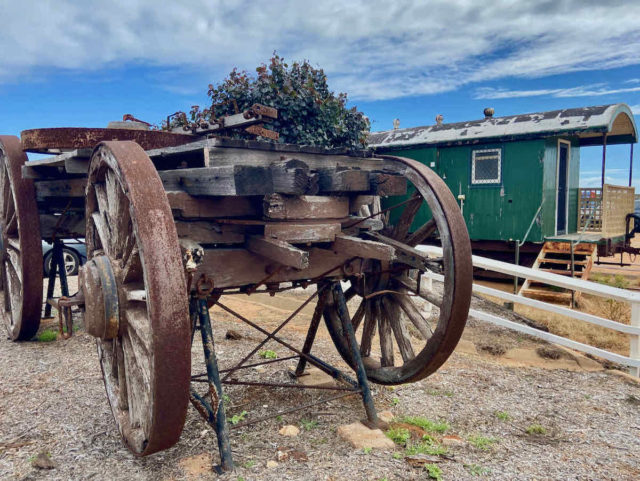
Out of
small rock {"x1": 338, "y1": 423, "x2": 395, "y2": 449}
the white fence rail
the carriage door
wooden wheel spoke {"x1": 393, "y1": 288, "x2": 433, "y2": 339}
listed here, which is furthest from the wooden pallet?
small rock {"x1": 338, "y1": 423, "x2": 395, "y2": 449}

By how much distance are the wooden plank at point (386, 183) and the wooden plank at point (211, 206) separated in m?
0.75

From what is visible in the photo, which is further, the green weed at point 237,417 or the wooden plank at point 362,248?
the green weed at point 237,417

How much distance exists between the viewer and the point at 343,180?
9.91 ft

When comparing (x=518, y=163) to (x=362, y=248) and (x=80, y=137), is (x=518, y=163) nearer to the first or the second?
(x=362, y=248)

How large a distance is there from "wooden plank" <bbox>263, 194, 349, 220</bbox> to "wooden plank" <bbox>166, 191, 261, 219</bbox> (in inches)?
8.0

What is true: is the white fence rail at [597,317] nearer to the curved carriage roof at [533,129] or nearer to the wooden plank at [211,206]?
the wooden plank at [211,206]

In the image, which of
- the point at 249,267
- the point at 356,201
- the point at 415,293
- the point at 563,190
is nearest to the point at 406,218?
the point at 356,201

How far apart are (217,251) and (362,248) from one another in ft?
2.88

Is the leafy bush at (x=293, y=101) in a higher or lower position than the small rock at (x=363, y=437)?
higher

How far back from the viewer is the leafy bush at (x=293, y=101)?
938 centimetres

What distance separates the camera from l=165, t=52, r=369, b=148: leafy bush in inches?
369

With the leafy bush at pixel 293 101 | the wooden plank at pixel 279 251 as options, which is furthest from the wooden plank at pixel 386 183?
the leafy bush at pixel 293 101

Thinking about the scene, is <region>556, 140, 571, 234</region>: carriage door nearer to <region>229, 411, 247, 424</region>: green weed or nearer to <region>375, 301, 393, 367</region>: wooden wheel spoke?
<region>375, 301, 393, 367</region>: wooden wheel spoke

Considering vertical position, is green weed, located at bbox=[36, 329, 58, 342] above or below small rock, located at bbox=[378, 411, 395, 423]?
above
